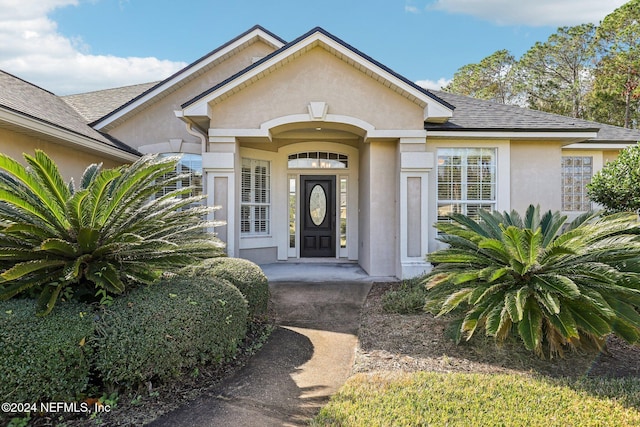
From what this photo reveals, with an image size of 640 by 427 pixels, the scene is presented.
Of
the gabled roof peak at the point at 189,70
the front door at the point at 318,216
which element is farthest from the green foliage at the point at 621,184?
the gabled roof peak at the point at 189,70

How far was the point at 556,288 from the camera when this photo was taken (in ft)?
13.9

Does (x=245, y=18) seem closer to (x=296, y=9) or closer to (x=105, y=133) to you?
(x=296, y=9)

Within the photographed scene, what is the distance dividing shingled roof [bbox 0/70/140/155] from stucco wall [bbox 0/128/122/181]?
1.44 feet

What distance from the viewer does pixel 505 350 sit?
4.62m

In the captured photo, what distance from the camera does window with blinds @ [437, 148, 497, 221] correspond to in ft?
29.2

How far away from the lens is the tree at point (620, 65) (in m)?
19.5

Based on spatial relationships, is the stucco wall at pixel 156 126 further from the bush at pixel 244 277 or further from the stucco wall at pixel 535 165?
the stucco wall at pixel 535 165

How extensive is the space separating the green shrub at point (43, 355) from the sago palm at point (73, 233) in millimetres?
194

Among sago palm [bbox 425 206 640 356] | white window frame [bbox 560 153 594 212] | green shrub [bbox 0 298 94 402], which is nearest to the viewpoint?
green shrub [bbox 0 298 94 402]

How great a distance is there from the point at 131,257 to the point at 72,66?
28.3 meters

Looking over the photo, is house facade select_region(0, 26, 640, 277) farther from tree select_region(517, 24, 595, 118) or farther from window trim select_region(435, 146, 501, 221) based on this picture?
tree select_region(517, 24, 595, 118)

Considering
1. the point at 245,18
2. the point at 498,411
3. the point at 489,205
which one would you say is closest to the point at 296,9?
the point at 245,18

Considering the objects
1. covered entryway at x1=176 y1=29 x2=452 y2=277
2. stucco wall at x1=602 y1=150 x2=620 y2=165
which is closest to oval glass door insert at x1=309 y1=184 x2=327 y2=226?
covered entryway at x1=176 y1=29 x2=452 y2=277

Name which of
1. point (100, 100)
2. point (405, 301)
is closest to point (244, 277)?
point (405, 301)
